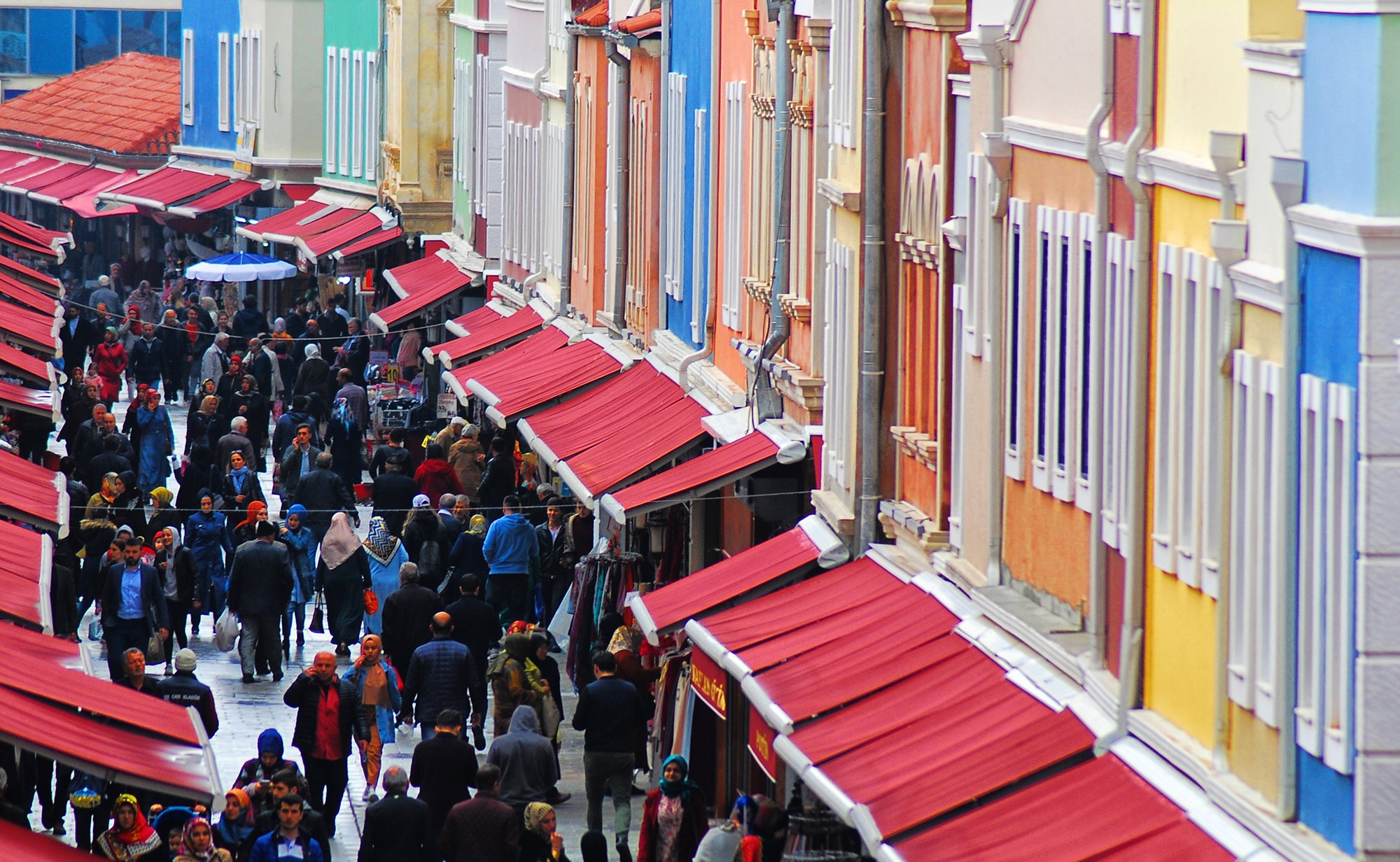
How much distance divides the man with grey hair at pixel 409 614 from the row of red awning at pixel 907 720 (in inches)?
137

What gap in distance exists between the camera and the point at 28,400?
21.1m

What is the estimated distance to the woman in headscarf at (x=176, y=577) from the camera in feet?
66.2

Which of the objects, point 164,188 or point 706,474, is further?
point 164,188

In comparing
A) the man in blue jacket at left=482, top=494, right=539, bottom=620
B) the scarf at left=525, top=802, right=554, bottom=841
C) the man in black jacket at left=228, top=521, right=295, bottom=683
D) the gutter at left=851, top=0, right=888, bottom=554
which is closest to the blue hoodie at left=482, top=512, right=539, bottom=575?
the man in blue jacket at left=482, top=494, right=539, bottom=620

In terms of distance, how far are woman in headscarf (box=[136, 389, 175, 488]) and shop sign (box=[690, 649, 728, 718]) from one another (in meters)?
13.4

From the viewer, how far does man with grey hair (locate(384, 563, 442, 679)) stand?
18.8m

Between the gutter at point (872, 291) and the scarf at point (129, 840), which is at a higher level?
the gutter at point (872, 291)

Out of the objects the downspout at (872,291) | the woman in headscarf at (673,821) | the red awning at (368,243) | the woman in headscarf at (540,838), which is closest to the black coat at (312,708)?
the woman in headscarf at (540,838)

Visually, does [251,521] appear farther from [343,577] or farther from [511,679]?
[511,679]

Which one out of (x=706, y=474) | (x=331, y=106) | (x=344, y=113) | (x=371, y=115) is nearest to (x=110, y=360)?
(x=371, y=115)

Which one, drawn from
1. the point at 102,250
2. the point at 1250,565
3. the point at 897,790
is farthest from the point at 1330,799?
the point at 102,250

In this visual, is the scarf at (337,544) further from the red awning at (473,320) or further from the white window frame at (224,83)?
the white window frame at (224,83)

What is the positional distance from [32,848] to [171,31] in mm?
60183

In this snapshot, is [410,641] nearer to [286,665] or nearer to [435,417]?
[286,665]
